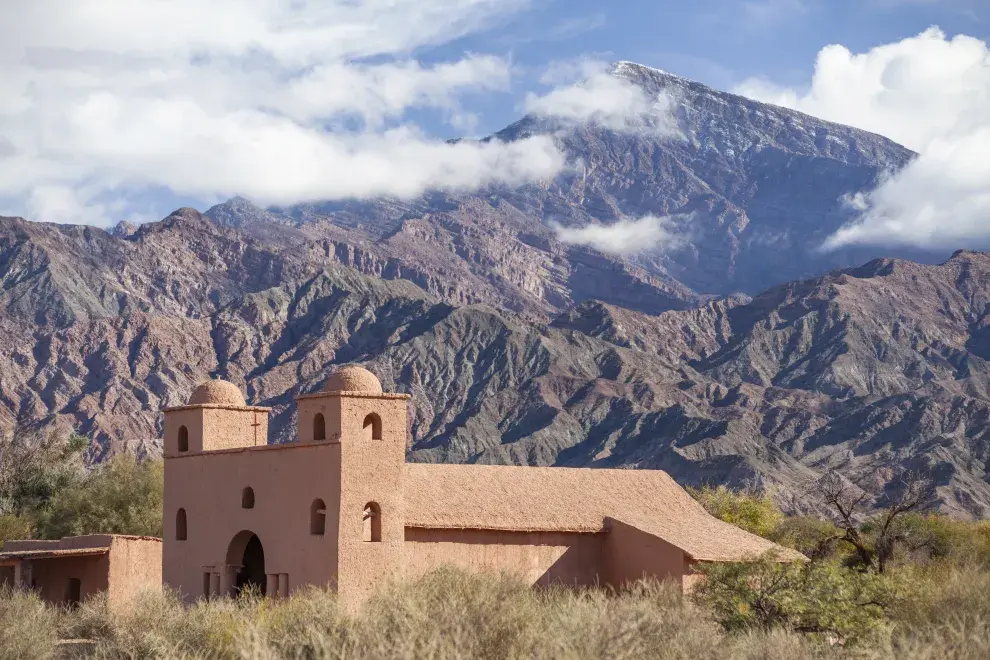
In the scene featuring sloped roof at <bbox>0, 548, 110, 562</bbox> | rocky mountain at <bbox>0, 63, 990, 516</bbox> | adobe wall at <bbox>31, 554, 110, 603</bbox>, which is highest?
rocky mountain at <bbox>0, 63, 990, 516</bbox>

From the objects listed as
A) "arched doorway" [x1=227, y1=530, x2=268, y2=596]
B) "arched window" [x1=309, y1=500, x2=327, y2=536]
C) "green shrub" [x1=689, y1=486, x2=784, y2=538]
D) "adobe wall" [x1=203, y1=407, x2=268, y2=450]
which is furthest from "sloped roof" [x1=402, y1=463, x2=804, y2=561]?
"green shrub" [x1=689, y1=486, x2=784, y2=538]

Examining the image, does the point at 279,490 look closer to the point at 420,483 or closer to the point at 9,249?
the point at 420,483

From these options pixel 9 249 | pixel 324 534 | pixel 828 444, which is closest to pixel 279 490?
pixel 324 534

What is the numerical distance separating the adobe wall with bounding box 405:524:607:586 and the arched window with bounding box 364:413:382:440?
7.96 feet

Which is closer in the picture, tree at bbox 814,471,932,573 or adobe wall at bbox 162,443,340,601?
adobe wall at bbox 162,443,340,601

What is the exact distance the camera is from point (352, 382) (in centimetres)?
3172

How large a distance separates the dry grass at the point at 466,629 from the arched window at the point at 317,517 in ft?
11.9

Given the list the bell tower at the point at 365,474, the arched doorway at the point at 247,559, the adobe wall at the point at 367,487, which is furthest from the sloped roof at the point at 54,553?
the adobe wall at the point at 367,487

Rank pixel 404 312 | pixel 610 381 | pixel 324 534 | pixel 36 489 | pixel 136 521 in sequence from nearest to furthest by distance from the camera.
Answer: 1. pixel 324 534
2. pixel 136 521
3. pixel 36 489
4. pixel 610 381
5. pixel 404 312

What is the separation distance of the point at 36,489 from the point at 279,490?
105ft

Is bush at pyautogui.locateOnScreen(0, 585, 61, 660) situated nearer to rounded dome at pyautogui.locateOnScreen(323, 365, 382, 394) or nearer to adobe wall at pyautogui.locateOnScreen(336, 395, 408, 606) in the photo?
A: adobe wall at pyautogui.locateOnScreen(336, 395, 408, 606)

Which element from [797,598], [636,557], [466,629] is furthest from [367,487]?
[466,629]

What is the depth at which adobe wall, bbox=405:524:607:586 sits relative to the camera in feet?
108

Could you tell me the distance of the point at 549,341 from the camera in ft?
546
